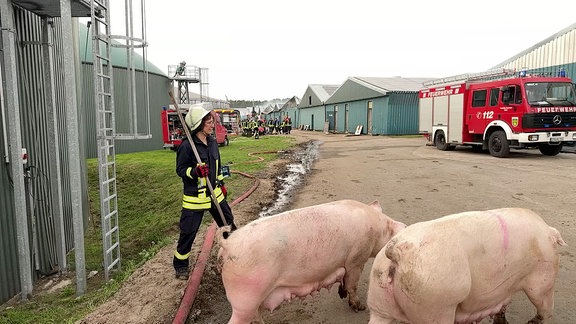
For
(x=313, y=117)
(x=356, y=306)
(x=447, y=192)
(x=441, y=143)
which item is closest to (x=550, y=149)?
(x=441, y=143)

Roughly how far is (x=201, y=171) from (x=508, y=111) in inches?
514

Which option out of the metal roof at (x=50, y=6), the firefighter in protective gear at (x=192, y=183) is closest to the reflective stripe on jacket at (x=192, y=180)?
the firefighter in protective gear at (x=192, y=183)

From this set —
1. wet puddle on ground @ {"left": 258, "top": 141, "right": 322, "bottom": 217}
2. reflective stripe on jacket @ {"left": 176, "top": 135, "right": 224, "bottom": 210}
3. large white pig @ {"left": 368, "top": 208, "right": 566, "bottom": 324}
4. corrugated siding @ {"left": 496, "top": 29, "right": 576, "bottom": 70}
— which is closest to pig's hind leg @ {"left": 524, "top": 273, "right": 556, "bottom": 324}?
large white pig @ {"left": 368, "top": 208, "right": 566, "bottom": 324}

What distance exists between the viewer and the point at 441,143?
712 inches

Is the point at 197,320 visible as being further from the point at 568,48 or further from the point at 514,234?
the point at 568,48

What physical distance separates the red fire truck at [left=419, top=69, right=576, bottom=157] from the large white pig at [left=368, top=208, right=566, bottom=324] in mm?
12070

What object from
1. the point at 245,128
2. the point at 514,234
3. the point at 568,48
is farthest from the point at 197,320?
the point at 245,128

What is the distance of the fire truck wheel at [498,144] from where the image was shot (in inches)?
547

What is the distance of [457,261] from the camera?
2289mm

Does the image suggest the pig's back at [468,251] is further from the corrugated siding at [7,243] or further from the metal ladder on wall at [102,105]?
the corrugated siding at [7,243]

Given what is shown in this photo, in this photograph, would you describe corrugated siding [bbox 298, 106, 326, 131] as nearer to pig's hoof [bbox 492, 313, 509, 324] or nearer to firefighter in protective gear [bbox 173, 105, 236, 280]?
firefighter in protective gear [bbox 173, 105, 236, 280]

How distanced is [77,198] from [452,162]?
455 inches

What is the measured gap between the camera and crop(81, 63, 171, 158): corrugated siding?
18.0 metres

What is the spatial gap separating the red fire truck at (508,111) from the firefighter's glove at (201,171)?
12.6m
